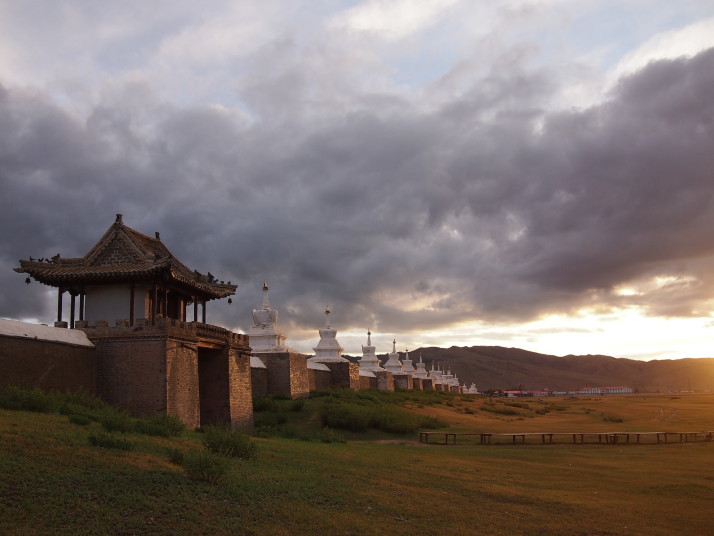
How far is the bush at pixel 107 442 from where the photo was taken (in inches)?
479

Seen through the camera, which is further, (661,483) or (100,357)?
(100,357)

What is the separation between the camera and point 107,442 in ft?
39.9

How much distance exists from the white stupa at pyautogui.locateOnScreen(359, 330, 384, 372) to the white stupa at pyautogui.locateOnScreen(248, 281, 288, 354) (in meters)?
18.7

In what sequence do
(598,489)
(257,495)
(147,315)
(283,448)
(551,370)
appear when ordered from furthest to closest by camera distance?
(551,370) → (147,315) → (283,448) → (598,489) → (257,495)

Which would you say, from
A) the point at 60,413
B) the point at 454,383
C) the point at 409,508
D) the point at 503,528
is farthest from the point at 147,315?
the point at 454,383

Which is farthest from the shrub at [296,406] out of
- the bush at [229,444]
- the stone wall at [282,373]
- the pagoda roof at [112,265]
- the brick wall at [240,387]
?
the bush at [229,444]

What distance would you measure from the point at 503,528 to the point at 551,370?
194870 mm

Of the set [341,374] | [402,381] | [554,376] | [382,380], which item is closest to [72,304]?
[341,374]

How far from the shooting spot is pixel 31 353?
17.9 meters

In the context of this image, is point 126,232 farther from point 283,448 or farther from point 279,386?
point 279,386

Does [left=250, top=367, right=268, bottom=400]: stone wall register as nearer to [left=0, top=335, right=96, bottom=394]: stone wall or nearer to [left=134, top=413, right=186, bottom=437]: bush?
[left=0, top=335, right=96, bottom=394]: stone wall

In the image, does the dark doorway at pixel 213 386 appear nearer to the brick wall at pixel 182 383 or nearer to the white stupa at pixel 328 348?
the brick wall at pixel 182 383

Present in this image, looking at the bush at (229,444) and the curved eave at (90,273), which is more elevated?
the curved eave at (90,273)

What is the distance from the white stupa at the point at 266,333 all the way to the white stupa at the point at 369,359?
1870 cm
